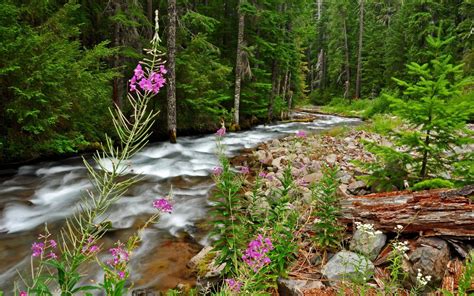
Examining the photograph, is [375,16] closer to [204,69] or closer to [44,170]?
[204,69]

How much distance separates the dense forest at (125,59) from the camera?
8023mm

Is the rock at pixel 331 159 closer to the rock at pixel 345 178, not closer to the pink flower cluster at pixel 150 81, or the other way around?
the rock at pixel 345 178

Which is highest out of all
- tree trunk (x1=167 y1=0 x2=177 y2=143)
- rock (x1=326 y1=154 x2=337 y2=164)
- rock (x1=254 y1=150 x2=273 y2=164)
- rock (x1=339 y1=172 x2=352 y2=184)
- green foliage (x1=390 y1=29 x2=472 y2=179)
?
tree trunk (x1=167 y1=0 x2=177 y2=143)

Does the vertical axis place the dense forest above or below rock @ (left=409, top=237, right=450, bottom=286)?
above

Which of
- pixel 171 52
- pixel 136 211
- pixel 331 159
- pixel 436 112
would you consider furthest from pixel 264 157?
pixel 436 112

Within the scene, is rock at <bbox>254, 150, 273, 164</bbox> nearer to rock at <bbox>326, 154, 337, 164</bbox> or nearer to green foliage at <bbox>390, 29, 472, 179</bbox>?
rock at <bbox>326, 154, 337, 164</bbox>

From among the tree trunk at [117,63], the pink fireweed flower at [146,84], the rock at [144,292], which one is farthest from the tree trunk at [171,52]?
the pink fireweed flower at [146,84]

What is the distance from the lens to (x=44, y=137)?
8.67 meters

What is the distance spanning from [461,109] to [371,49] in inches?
1558

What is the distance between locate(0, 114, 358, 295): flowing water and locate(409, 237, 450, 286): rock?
109 inches

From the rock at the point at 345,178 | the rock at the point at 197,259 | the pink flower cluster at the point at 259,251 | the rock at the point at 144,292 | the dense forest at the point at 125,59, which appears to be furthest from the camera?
the dense forest at the point at 125,59

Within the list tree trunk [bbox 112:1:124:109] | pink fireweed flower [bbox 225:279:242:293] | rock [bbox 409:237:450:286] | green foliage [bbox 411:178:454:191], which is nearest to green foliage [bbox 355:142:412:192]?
green foliage [bbox 411:178:454:191]

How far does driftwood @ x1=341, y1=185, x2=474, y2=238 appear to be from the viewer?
3154mm

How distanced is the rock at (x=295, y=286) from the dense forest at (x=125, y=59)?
Result: 162 inches
